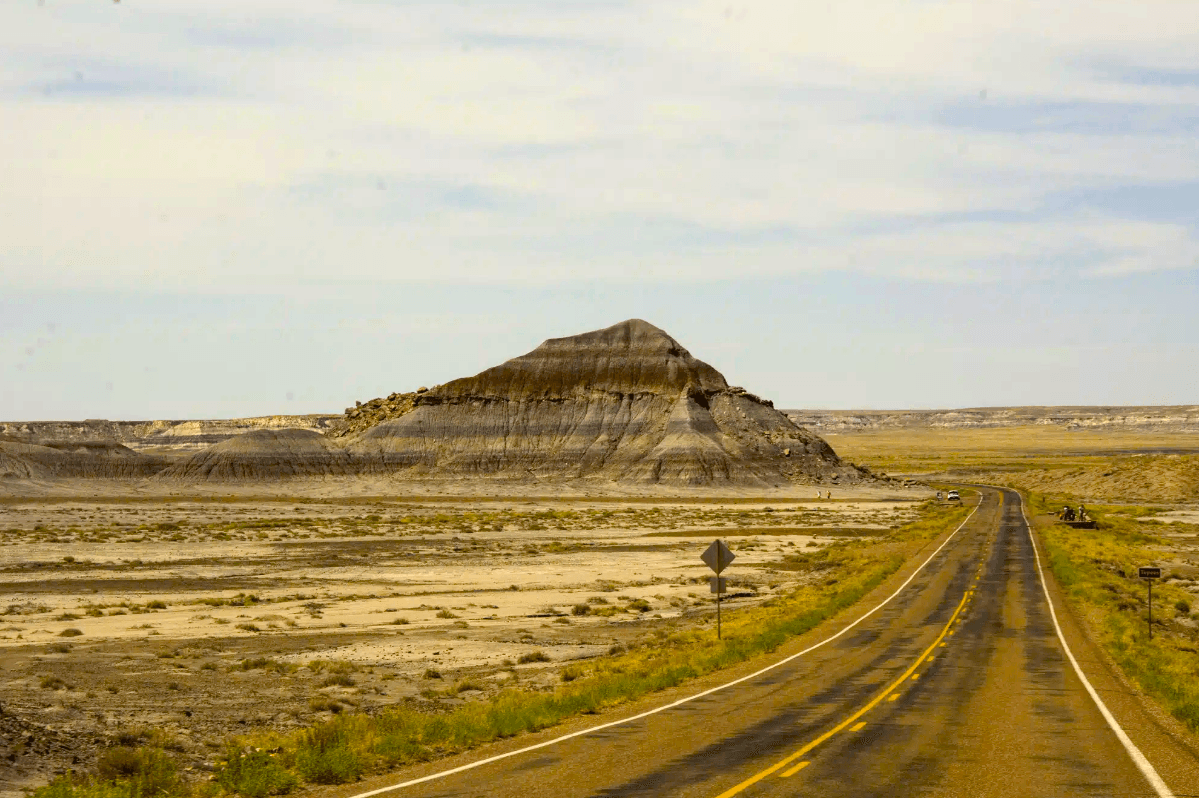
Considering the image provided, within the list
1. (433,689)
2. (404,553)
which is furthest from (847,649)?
(404,553)

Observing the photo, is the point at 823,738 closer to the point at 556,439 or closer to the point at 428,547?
the point at 428,547

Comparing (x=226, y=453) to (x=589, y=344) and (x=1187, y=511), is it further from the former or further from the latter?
(x=1187, y=511)

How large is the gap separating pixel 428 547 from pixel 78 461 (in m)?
108

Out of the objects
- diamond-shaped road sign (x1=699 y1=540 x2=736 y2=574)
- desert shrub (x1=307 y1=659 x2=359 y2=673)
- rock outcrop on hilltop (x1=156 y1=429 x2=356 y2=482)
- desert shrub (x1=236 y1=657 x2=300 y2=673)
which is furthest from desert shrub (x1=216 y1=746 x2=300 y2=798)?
rock outcrop on hilltop (x1=156 y1=429 x2=356 y2=482)

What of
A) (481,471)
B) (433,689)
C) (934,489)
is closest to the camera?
(433,689)

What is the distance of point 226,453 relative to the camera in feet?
523

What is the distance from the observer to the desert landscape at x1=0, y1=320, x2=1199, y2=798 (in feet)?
77.2

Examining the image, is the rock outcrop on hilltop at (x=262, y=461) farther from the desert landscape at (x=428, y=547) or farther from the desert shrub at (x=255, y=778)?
the desert shrub at (x=255, y=778)

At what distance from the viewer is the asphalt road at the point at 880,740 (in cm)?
1327

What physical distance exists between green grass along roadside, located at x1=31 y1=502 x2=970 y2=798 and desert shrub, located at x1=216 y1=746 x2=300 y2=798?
0.04 feet

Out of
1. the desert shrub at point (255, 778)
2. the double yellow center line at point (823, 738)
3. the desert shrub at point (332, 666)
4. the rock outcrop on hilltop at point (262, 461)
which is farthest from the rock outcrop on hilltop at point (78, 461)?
the desert shrub at point (255, 778)

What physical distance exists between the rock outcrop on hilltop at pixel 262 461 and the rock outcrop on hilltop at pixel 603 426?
402cm

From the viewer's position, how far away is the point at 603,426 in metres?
158

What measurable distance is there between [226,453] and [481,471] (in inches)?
1377
